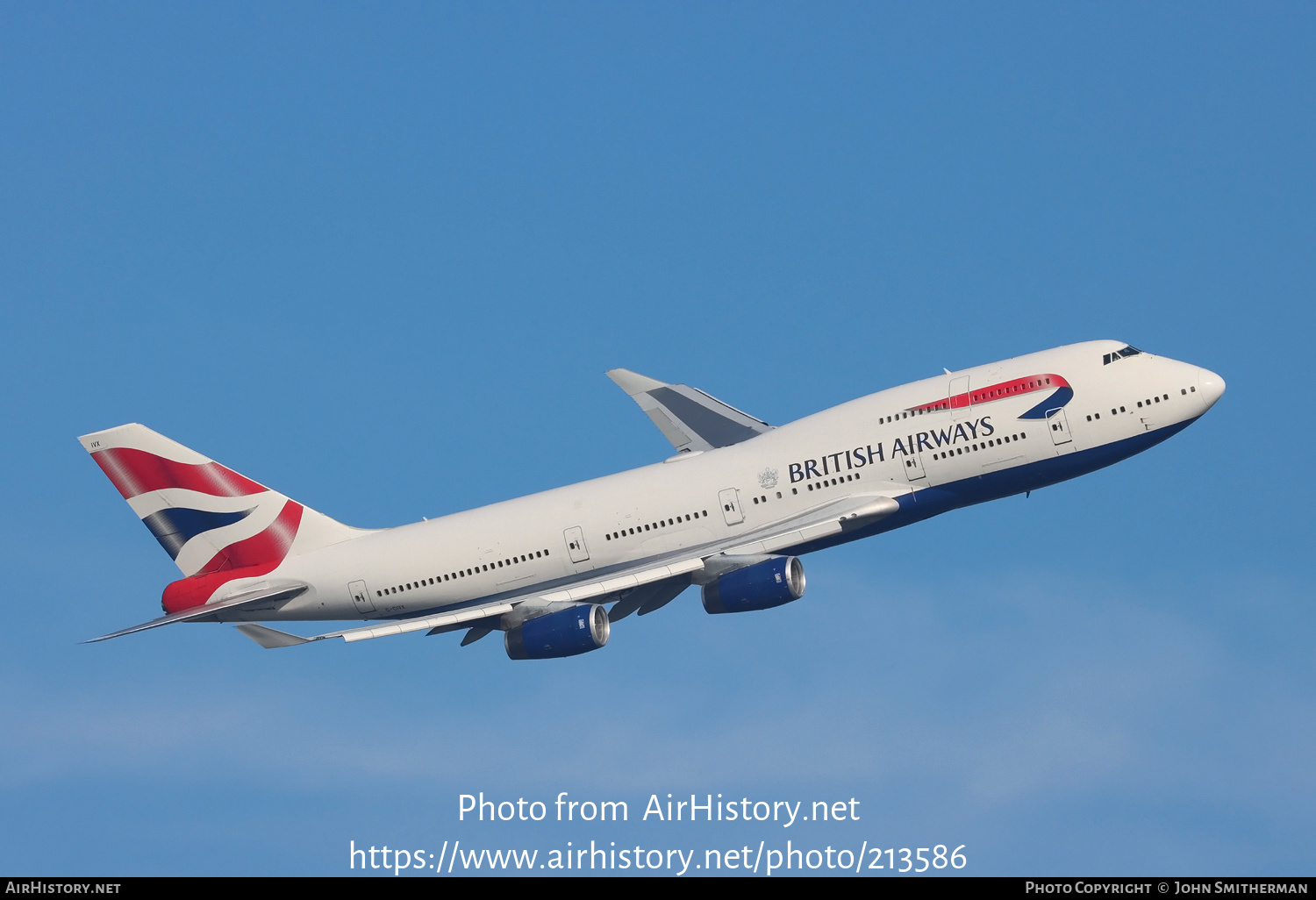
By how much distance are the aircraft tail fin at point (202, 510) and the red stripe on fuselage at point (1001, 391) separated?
25697mm

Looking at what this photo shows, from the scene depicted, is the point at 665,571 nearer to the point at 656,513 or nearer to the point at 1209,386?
the point at 656,513

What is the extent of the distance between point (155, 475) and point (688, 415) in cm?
2473

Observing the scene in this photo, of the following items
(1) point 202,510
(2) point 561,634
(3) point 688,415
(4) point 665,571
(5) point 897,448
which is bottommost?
(2) point 561,634

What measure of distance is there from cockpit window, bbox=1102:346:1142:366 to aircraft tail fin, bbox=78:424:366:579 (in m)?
31.8

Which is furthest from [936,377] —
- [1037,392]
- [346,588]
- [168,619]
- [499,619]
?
[168,619]

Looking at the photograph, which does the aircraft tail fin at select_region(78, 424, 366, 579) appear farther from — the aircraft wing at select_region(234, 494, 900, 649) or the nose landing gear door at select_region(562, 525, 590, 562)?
the nose landing gear door at select_region(562, 525, 590, 562)

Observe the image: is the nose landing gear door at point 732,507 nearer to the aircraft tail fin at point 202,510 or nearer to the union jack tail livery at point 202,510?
the aircraft tail fin at point 202,510

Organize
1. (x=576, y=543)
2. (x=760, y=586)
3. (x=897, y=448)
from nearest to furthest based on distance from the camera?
(x=760, y=586) → (x=897, y=448) → (x=576, y=543)

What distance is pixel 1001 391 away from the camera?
190 ft

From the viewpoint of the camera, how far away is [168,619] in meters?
62.8

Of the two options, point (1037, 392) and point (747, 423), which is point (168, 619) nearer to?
point (747, 423)

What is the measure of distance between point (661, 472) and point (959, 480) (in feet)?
38.8

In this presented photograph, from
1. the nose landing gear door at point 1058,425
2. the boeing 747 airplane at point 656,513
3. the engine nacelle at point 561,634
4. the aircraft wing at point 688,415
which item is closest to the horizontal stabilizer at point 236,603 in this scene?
the boeing 747 airplane at point 656,513

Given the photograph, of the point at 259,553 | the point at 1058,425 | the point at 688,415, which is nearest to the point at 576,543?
the point at 688,415
